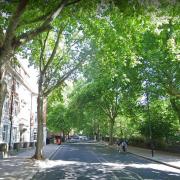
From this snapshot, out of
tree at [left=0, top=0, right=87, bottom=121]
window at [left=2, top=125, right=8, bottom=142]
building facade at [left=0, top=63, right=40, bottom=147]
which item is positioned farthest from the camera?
window at [left=2, top=125, right=8, bottom=142]

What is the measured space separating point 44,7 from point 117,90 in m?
42.7

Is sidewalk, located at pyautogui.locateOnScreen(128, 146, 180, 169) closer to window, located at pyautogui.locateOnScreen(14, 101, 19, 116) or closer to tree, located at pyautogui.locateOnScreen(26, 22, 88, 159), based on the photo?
tree, located at pyautogui.locateOnScreen(26, 22, 88, 159)

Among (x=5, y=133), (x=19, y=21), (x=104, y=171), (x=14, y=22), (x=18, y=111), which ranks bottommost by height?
(x=104, y=171)

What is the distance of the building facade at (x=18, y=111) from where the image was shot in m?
37.9

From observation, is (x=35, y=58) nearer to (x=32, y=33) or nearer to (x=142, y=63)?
(x=142, y=63)

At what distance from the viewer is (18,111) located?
46.3m

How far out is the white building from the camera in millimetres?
37969

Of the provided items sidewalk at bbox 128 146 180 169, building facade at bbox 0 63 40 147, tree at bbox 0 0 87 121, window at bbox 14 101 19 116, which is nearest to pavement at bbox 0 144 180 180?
sidewalk at bbox 128 146 180 169

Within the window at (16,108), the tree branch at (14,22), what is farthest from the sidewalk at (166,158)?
the window at (16,108)

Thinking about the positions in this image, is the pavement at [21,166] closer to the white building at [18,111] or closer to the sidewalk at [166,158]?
the sidewalk at [166,158]

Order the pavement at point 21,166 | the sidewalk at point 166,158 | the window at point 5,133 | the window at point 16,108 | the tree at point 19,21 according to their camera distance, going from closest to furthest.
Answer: the tree at point 19,21
the pavement at point 21,166
the sidewalk at point 166,158
the window at point 5,133
the window at point 16,108

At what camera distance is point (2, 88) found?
38.8ft

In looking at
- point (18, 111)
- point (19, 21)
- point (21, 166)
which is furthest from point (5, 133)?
point (19, 21)

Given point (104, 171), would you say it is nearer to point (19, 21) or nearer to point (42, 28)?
point (42, 28)
